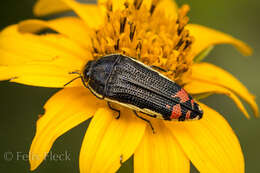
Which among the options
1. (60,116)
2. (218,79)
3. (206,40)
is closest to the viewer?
(60,116)

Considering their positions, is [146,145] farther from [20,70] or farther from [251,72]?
[251,72]

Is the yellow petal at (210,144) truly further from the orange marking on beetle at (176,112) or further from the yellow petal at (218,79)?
the yellow petal at (218,79)

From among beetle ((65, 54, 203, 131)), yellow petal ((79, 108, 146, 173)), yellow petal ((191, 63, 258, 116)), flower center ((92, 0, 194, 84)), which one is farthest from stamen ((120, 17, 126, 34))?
yellow petal ((191, 63, 258, 116))

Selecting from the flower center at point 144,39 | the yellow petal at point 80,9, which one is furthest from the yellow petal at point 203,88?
the yellow petal at point 80,9

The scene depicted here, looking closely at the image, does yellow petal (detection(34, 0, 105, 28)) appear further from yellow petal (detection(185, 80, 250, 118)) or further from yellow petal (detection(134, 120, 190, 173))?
yellow petal (detection(134, 120, 190, 173))

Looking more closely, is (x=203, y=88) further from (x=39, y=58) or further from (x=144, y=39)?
(x=39, y=58)

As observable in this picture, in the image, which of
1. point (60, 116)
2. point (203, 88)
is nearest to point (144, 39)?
point (203, 88)

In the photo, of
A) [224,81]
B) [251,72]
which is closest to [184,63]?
[224,81]

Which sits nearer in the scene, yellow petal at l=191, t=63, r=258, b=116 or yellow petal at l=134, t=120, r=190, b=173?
yellow petal at l=134, t=120, r=190, b=173
